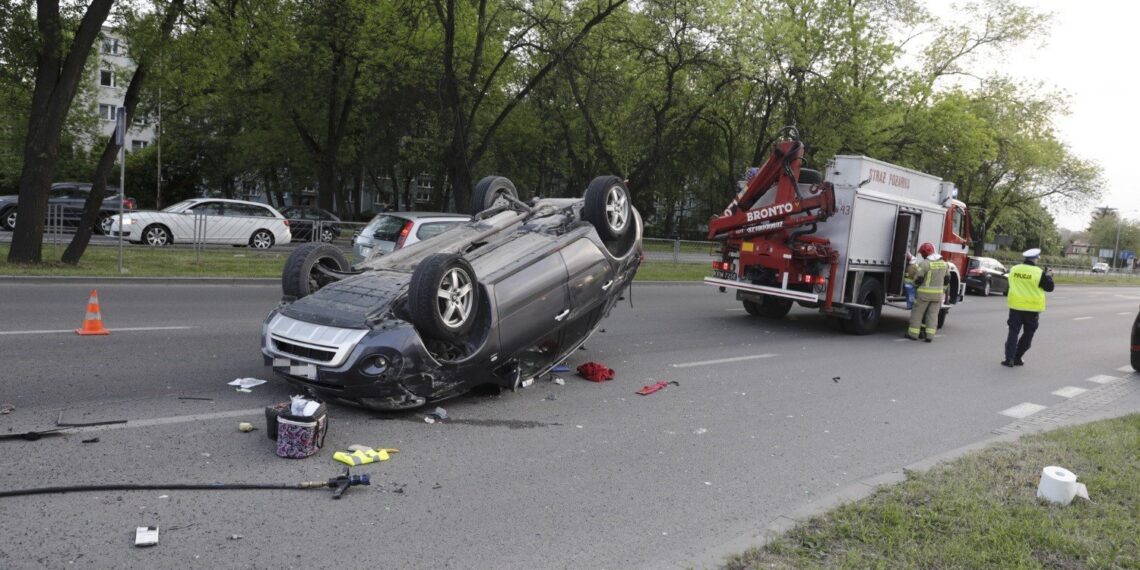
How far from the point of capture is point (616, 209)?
7.84m

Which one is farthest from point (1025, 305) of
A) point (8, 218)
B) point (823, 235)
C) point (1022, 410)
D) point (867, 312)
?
point (8, 218)

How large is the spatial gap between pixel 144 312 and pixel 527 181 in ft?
119

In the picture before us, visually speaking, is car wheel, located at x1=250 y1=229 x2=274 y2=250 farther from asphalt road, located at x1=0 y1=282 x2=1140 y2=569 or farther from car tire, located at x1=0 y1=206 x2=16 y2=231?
asphalt road, located at x1=0 y1=282 x2=1140 y2=569

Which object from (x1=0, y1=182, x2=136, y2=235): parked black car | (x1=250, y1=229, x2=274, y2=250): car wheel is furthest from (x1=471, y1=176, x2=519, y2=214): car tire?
(x1=0, y1=182, x2=136, y2=235): parked black car

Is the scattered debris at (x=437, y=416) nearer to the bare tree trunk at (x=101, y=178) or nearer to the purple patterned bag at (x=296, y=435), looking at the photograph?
the purple patterned bag at (x=296, y=435)

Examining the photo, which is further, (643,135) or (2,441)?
(643,135)

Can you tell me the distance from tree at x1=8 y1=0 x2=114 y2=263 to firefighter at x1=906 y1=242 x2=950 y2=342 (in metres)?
15.3

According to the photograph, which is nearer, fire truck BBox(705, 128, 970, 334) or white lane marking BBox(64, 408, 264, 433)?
white lane marking BBox(64, 408, 264, 433)

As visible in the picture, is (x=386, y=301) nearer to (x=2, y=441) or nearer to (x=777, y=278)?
(x=2, y=441)

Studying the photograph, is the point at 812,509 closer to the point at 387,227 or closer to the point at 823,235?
the point at 823,235

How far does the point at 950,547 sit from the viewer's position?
12.6 feet

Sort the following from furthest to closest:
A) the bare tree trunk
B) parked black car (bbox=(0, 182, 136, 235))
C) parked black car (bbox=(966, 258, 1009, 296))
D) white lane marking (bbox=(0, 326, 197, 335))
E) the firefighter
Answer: parked black car (bbox=(966, 258, 1009, 296)) → parked black car (bbox=(0, 182, 136, 235)) → the bare tree trunk → the firefighter → white lane marking (bbox=(0, 326, 197, 335))

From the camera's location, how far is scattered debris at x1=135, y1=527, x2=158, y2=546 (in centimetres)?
356

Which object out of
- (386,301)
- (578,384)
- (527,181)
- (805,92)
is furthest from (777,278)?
(527,181)
